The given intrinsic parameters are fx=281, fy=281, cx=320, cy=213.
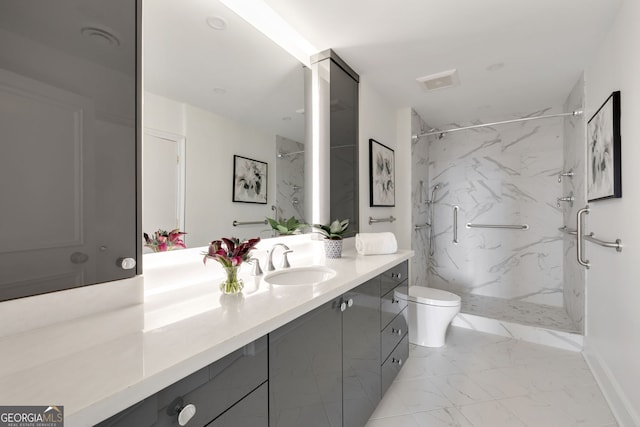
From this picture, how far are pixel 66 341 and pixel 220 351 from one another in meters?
0.37

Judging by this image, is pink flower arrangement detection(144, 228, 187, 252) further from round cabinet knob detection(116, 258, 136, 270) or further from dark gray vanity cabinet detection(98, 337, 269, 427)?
dark gray vanity cabinet detection(98, 337, 269, 427)

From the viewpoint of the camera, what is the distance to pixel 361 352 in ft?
4.50

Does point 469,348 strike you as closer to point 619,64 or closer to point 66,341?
point 619,64

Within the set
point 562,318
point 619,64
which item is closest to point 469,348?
point 562,318

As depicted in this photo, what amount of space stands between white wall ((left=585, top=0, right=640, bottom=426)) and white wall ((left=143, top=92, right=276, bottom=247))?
190cm

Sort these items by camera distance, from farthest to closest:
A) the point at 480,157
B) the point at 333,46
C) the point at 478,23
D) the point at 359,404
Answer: the point at 480,157 < the point at 333,46 < the point at 478,23 < the point at 359,404

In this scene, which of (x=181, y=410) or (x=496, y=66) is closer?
(x=181, y=410)

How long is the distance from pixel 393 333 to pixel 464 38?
76.0 inches

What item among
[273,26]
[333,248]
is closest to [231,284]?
[333,248]

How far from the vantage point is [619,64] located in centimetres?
156

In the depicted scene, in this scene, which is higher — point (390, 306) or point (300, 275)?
point (300, 275)

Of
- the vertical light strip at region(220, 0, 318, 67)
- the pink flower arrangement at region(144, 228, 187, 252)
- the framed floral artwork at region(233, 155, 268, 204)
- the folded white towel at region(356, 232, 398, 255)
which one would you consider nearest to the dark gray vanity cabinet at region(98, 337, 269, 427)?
the pink flower arrangement at region(144, 228, 187, 252)

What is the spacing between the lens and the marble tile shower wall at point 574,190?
7.54 ft

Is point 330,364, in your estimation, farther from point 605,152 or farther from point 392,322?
point 605,152
